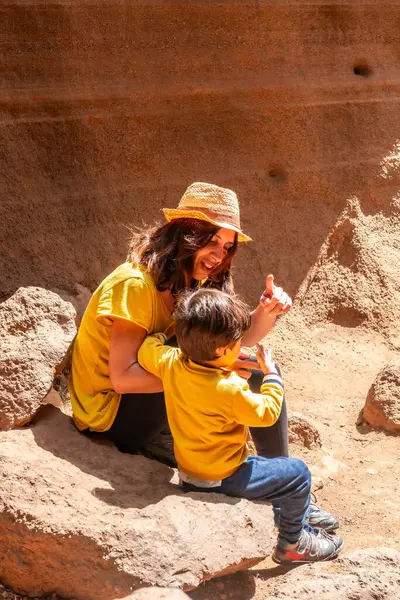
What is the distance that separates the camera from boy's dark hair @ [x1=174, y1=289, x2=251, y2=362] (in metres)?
2.69

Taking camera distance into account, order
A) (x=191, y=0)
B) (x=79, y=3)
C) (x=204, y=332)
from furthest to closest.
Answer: (x=191, y=0) → (x=79, y=3) → (x=204, y=332)

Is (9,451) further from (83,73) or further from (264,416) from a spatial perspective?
(83,73)

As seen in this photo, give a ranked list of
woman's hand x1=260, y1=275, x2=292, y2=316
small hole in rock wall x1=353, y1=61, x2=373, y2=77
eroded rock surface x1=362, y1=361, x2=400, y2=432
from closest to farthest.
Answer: woman's hand x1=260, y1=275, x2=292, y2=316, eroded rock surface x1=362, y1=361, x2=400, y2=432, small hole in rock wall x1=353, y1=61, x2=373, y2=77

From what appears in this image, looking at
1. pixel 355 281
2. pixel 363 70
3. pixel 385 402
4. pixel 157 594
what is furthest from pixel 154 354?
pixel 363 70

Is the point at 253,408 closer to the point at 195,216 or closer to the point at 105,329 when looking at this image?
the point at 105,329

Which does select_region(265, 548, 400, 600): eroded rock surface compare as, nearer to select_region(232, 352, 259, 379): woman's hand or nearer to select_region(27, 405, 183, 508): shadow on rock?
select_region(27, 405, 183, 508): shadow on rock

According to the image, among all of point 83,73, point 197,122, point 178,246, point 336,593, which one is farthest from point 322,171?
point 336,593

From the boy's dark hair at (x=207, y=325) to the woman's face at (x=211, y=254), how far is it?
430 millimetres

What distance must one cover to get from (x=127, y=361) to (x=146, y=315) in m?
0.16

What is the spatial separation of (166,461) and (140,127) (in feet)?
7.67

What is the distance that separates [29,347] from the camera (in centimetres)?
329

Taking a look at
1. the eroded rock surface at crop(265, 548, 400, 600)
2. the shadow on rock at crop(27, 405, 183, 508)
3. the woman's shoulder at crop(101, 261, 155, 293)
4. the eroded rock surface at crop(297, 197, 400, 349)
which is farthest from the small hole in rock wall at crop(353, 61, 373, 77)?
the eroded rock surface at crop(265, 548, 400, 600)

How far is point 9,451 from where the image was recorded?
2.86m

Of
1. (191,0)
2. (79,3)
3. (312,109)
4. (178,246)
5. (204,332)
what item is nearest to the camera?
(204,332)
